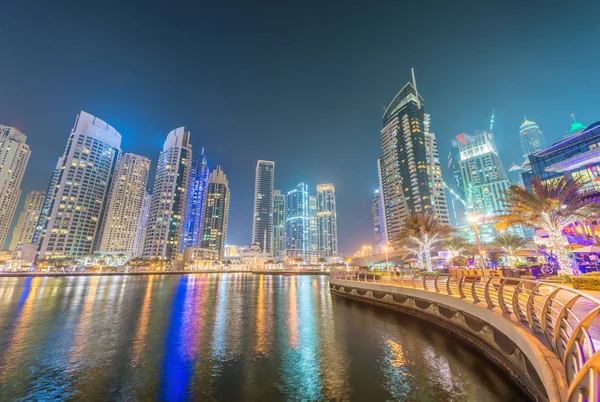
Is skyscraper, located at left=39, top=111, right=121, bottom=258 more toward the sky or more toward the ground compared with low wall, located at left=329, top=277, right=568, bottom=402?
more toward the sky

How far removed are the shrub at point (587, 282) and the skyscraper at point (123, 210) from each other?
642 ft

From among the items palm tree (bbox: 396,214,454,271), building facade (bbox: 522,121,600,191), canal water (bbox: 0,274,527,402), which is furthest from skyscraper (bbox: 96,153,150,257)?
building facade (bbox: 522,121,600,191)

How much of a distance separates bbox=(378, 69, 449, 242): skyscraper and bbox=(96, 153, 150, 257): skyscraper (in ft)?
567

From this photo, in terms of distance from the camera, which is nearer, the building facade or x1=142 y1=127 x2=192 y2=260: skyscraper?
the building facade

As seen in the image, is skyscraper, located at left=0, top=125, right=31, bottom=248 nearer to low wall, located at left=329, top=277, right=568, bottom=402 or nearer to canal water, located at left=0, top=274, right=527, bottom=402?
canal water, located at left=0, top=274, right=527, bottom=402

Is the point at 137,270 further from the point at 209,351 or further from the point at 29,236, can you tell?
the point at 209,351

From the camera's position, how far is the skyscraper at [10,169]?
165500mm

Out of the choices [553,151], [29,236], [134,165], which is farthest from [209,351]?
[29,236]

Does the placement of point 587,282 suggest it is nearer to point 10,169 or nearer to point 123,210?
point 123,210

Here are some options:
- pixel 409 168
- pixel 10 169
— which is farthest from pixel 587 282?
pixel 10 169

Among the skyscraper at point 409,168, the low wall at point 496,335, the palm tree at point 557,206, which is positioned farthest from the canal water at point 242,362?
the skyscraper at point 409,168

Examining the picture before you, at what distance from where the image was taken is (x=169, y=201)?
17375 centimetres

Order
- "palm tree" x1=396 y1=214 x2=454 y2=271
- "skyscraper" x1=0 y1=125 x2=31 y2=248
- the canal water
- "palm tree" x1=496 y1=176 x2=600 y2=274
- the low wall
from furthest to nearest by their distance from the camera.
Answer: "skyscraper" x1=0 y1=125 x2=31 y2=248 < "palm tree" x1=396 y1=214 x2=454 y2=271 < "palm tree" x1=496 y1=176 x2=600 y2=274 < the canal water < the low wall

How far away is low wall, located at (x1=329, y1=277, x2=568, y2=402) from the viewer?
5480 mm
